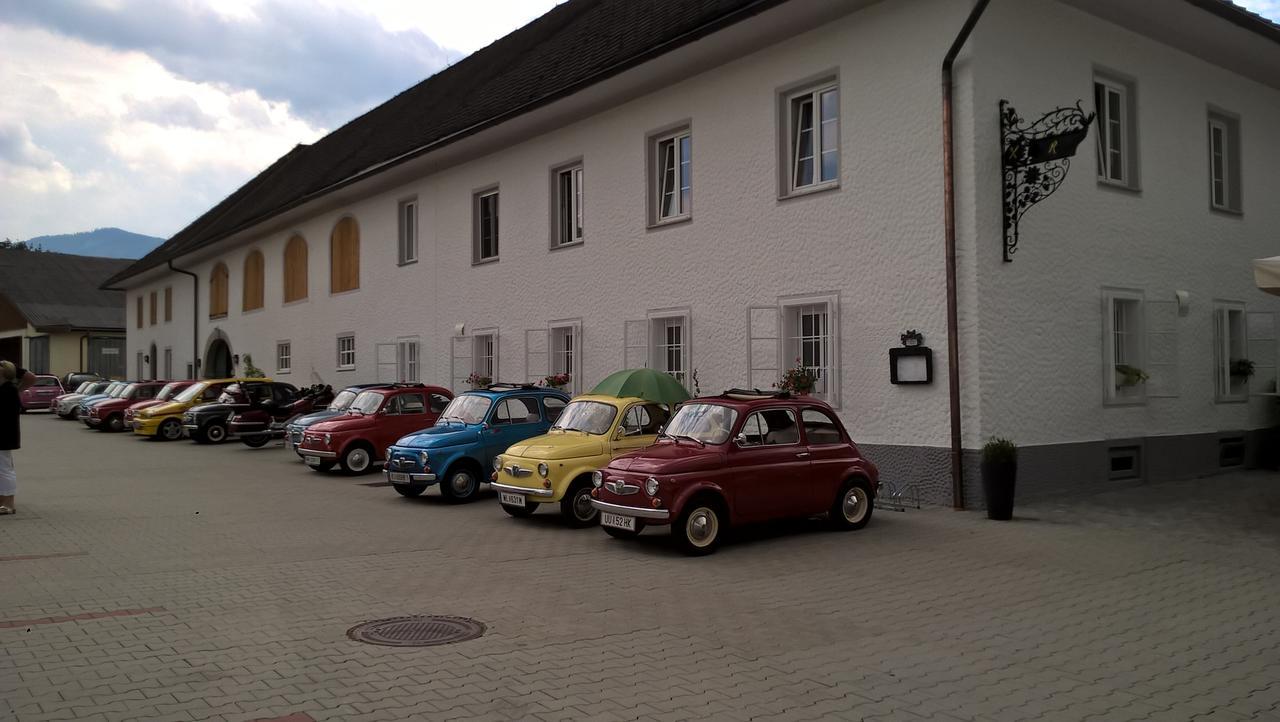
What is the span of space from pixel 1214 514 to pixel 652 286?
9.24 metres

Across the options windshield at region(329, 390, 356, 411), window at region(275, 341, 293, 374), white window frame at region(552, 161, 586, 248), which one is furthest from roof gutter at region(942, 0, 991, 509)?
window at region(275, 341, 293, 374)

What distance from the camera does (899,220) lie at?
13.2 meters

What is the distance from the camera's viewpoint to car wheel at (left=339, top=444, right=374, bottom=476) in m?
17.2

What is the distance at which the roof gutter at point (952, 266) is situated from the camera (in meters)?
12.2

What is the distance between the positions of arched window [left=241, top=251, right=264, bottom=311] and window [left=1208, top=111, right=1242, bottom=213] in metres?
29.4

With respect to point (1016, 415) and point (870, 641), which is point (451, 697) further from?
point (1016, 415)

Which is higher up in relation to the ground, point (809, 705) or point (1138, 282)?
point (1138, 282)

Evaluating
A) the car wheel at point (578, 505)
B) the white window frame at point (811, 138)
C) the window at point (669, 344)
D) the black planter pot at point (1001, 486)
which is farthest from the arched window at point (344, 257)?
the black planter pot at point (1001, 486)

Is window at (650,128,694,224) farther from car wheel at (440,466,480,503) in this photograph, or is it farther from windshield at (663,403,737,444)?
windshield at (663,403,737,444)

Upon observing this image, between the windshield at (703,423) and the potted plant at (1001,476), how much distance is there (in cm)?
341

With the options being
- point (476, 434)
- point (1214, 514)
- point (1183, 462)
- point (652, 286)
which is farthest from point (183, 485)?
point (1183, 462)

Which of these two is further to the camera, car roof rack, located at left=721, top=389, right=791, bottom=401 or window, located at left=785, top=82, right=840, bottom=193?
window, located at left=785, top=82, right=840, bottom=193

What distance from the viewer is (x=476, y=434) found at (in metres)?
13.8

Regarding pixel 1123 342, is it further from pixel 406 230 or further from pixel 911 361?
pixel 406 230
